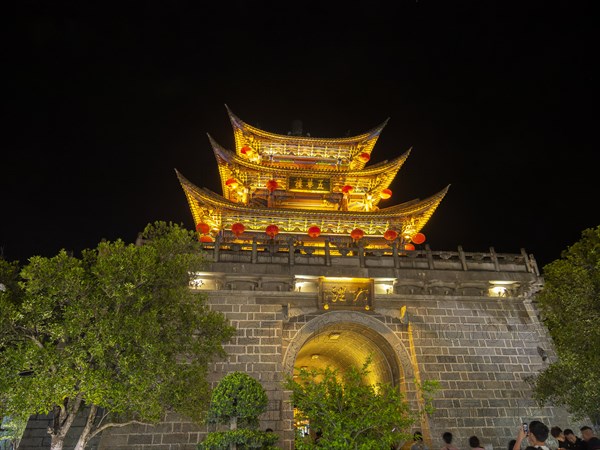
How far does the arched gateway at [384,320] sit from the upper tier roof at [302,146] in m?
5.12

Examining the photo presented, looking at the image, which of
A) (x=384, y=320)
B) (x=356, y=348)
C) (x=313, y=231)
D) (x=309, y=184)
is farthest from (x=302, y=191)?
(x=384, y=320)

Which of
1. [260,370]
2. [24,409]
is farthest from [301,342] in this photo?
[24,409]

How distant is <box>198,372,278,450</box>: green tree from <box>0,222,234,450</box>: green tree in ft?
7.80

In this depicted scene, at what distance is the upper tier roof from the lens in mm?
20859

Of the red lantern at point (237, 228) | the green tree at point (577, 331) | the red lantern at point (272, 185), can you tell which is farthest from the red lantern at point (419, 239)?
the red lantern at point (237, 228)

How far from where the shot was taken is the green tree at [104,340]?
8.31m

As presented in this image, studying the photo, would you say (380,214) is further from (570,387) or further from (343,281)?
(570,387)

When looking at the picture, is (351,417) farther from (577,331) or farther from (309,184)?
(309,184)

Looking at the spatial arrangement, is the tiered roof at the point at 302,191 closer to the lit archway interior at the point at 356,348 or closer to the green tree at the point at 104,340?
the lit archway interior at the point at 356,348

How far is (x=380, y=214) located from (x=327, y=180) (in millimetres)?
3868

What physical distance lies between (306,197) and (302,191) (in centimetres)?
53

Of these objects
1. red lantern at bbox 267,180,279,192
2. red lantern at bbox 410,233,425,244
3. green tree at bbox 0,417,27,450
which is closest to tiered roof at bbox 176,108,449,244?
red lantern at bbox 267,180,279,192

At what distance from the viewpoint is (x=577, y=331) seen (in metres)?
11.3

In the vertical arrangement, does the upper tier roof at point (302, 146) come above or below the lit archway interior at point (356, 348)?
above
